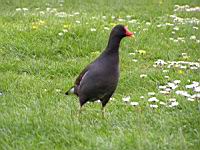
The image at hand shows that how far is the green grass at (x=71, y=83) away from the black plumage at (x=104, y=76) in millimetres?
263

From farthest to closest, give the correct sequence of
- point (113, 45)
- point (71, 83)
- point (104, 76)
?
point (71, 83)
point (113, 45)
point (104, 76)

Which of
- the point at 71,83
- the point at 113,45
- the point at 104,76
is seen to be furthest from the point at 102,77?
the point at 71,83

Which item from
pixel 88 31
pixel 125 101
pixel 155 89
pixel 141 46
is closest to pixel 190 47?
pixel 141 46

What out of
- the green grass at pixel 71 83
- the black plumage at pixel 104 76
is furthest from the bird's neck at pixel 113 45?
the green grass at pixel 71 83

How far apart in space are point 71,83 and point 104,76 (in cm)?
210

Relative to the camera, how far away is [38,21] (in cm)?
1182

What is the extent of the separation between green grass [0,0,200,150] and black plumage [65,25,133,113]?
26 centimetres

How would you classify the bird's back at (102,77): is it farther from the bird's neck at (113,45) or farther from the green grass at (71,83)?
the green grass at (71,83)

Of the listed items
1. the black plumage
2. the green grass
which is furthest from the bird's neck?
the green grass

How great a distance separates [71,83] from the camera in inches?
329

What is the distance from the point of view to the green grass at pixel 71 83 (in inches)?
209

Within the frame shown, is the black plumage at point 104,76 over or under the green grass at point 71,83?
over

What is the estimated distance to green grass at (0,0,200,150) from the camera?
531 centimetres

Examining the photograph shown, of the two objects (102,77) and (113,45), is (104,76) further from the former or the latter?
(113,45)
